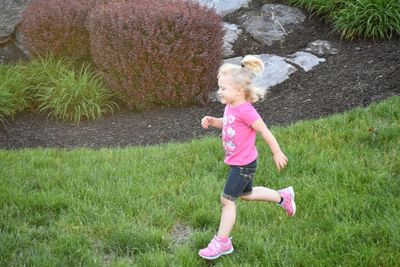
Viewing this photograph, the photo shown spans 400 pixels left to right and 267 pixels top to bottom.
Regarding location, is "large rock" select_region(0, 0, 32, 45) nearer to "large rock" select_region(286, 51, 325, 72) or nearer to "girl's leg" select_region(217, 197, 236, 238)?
"large rock" select_region(286, 51, 325, 72)

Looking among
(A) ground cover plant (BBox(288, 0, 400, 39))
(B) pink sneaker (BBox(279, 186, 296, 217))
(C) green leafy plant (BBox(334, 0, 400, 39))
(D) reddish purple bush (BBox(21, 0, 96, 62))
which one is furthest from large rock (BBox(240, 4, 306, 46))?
(B) pink sneaker (BBox(279, 186, 296, 217))

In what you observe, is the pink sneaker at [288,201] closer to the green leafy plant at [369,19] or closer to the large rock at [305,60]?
the large rock at [305,60]

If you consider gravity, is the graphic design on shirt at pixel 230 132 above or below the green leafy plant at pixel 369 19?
above

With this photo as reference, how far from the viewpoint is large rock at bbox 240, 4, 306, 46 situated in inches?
346

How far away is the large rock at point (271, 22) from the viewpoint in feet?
28.8

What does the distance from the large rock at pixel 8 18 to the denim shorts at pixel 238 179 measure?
20.2 feet

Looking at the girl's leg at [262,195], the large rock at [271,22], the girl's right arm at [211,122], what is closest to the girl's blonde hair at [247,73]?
the girl's right arm at [211,122]

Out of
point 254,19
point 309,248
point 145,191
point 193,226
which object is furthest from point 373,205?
point 254,19

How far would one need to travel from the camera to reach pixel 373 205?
13.5 ft

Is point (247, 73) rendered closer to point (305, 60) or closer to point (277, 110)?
point (277, 110)

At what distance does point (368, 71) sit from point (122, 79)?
289cm

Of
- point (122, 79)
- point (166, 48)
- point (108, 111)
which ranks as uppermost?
point (166, 48)

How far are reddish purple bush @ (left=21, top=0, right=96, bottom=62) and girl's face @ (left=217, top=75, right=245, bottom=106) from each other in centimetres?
459

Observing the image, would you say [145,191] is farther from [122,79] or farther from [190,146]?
[122,79]
